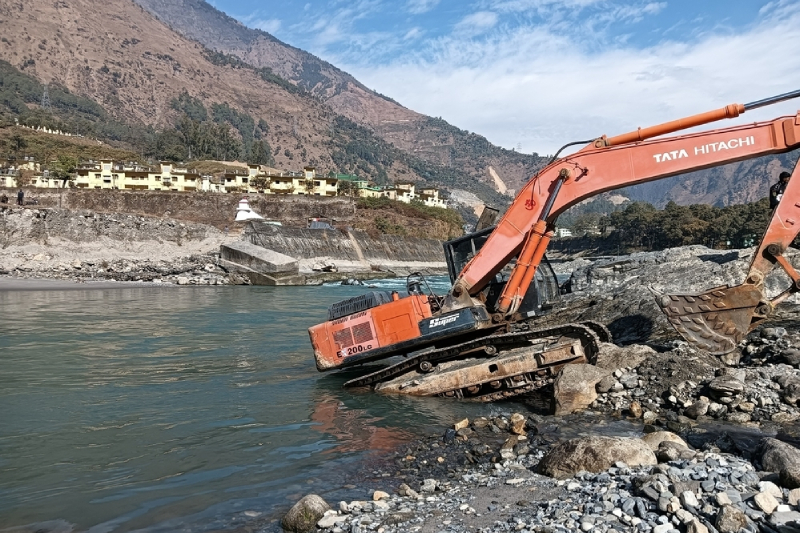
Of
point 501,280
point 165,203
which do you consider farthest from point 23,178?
point 501,280

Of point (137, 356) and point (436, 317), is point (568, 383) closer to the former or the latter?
point (436, 317)

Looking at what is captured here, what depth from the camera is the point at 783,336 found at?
10680mm

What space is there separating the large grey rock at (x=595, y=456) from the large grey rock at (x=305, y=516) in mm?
2405

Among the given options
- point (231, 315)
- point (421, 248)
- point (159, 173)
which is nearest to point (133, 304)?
point (231, 315)

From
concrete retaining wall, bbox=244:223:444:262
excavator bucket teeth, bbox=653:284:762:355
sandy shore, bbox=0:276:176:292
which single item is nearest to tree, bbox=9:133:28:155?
concrete retaining wall, bbox=244:223:444:262

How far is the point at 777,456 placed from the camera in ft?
17.9

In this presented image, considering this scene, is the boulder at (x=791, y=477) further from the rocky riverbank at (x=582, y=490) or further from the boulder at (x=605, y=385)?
the boulder at (x=605, y=385)

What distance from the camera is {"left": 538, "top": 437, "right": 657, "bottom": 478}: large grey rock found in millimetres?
6035

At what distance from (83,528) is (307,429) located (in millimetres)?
3640

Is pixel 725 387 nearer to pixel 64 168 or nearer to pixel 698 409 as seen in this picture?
pixel 698 409

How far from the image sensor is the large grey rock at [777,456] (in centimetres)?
521

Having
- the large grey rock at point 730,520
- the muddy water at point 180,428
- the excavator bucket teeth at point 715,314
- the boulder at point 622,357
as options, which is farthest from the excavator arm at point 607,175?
the large grey rock at point 730,520

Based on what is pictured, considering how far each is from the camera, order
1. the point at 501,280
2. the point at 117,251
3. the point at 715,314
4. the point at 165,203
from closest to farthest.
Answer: the point at 715,314 < the point at 501,280 < the point at 117,251 < the point at 165,203

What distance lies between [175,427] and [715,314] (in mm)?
8689
